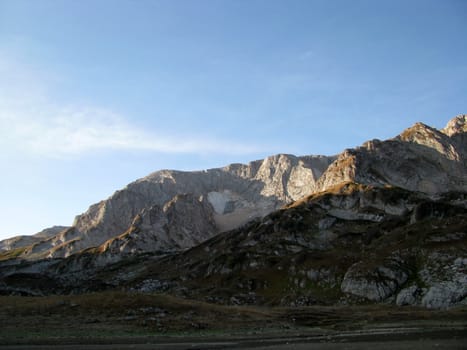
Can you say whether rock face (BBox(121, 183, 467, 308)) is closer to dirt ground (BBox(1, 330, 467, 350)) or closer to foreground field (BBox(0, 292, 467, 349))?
foreground field (BBox(0, 292, 467, 349))

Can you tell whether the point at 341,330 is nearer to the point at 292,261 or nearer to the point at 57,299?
the point at 57,299

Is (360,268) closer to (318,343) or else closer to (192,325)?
(192,325)

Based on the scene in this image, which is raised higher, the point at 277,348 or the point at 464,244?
the point at 464,244

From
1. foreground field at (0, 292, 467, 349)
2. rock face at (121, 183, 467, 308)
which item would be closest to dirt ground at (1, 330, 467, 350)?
foreground field at (0, 292, 467, 349)

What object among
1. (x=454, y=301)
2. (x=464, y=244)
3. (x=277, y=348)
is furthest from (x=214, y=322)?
(x=464, y=244)

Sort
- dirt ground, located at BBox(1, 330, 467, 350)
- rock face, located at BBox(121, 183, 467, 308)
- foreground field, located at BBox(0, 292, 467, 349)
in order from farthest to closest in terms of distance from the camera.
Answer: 1. rock face, located at BBox(121, 183, 467, 308)
2. foreground field, located at BBox(0, 292, 467, 349)
3. dirt ground, located at BBox(1, 330, 467, 350)

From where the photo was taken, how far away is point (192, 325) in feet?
234

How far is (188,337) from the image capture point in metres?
61.8

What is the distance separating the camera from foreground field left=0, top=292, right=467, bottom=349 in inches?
2189

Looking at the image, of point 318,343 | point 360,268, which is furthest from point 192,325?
point 360,268

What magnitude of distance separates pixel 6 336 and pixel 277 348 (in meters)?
38.5

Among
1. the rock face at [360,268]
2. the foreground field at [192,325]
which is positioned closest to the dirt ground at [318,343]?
the foreground field at [192,325]

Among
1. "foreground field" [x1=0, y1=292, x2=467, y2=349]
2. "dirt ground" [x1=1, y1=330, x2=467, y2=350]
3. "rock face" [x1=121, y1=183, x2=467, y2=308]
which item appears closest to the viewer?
Result: "dirt ground" [x1=1, y1=330, x2=467, y2=350]

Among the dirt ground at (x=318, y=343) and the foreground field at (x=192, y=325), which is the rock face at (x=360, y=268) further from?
the dirt ground at (x=318, y=343)
